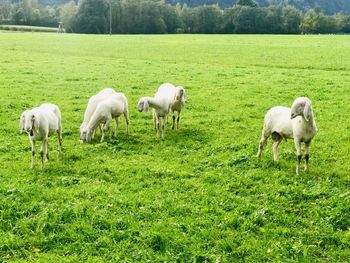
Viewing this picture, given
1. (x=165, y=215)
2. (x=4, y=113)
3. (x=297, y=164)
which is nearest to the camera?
(x=165, y=215)

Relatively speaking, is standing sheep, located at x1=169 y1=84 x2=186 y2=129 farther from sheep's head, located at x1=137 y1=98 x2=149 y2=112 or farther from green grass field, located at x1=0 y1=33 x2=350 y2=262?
sheep's head, located at x1=137 y1=98 x2=149 y2=112

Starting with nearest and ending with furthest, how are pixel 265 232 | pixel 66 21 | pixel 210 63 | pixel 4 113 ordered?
1. pixel 265 232
2. pixel 4 113
3. pixel 210 63
4. pixel 66 21

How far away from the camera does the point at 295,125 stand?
40.1 feet

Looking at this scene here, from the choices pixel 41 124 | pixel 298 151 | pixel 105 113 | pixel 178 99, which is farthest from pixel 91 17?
pixel 298 151

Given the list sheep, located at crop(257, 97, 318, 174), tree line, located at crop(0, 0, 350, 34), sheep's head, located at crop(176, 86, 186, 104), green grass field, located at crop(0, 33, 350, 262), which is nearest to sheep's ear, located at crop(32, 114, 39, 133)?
green grass field, located at crop(0, 33, 350, 262)

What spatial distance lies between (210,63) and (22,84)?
18.8 m

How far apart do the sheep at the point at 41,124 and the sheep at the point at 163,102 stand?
10.0 ft

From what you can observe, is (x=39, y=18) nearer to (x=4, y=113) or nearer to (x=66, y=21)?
(x=66, y=21)

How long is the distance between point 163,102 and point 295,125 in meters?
5.60

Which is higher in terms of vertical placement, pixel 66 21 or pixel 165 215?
pixel 66 21

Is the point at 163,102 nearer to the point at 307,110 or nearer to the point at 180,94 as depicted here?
the point at 180,94

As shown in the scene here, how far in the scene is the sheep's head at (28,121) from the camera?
39.6 ft

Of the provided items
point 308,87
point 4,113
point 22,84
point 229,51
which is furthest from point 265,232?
point 229,51

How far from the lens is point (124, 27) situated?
128m
